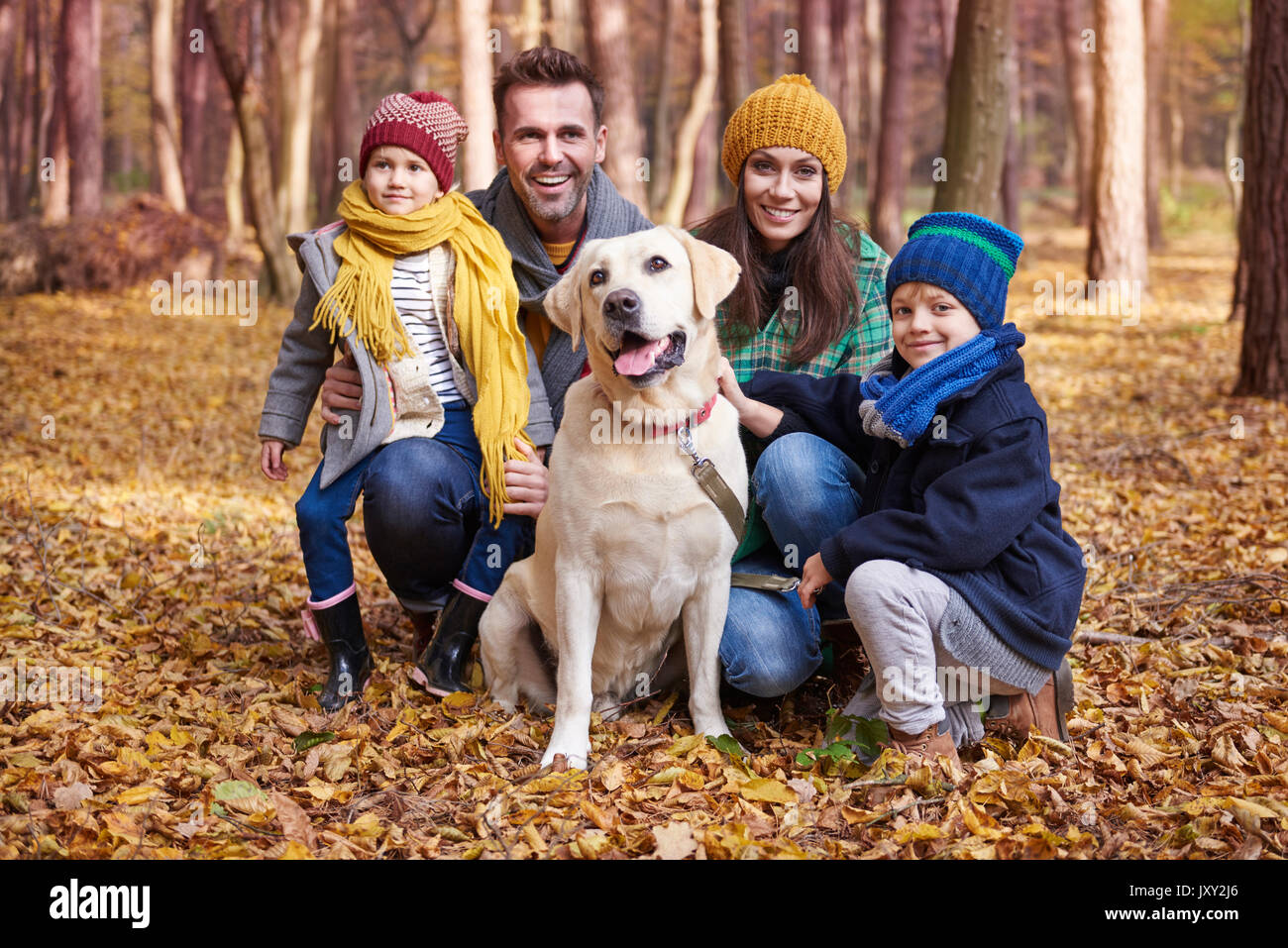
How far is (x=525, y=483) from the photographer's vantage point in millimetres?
3637

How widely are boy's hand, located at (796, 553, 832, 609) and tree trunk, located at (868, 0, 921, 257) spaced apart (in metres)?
10.9

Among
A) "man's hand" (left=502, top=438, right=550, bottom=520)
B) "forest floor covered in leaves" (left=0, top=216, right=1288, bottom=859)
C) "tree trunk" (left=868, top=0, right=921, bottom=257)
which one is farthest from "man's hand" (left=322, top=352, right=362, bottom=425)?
"tree trunk" (left=868, top=0, right=921, bottom=257)

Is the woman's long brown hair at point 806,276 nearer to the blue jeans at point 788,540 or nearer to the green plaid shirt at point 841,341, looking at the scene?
the green plaid shirt at point 841,341

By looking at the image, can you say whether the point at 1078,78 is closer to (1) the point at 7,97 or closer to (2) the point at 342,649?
(2) the point at 342,649

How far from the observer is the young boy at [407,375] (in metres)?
3.52

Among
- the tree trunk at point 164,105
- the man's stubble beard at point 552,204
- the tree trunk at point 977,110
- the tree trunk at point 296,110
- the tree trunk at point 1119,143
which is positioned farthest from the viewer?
the tree trunk at point 164,105

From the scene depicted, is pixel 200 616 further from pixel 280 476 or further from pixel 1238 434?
pixel 1238 434

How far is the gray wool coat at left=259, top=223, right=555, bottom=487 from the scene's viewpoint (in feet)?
11.6

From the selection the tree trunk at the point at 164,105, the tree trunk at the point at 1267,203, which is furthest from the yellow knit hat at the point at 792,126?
the tree trunk at the point at 164,105

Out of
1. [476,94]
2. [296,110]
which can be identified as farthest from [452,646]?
[296,110]

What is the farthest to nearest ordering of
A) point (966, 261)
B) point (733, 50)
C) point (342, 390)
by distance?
point (733, 50), point (342, 390), point (966, 261)

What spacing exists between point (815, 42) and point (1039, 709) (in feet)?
36.0

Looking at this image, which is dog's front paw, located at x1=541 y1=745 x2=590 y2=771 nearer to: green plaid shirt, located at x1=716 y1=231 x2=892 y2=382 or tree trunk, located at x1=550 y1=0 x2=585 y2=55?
green plaid shirt, located at x1=716 y1=231 x2=892 y2=382
